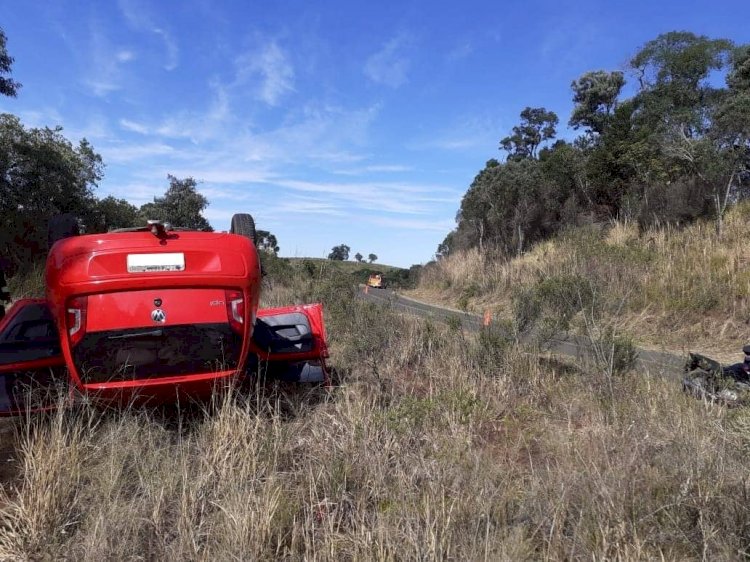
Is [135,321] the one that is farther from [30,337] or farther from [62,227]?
[62,227]

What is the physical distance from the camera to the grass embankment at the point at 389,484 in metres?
2.63

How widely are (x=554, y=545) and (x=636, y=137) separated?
24220mm

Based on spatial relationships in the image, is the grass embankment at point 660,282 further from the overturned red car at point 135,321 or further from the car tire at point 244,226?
the overturned red car at point 135,321

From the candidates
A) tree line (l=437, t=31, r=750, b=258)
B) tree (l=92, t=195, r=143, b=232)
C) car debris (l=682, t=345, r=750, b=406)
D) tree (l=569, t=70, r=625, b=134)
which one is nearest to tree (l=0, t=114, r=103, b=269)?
tree (l=92, t=195, r=143, b=232)

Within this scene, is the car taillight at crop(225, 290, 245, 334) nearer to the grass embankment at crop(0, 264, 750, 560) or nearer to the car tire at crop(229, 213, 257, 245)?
the grass embankment at crop(0, 264, 750, 560)

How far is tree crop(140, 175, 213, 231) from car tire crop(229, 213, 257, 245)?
764 inches

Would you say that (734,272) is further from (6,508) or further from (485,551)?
(6,508)

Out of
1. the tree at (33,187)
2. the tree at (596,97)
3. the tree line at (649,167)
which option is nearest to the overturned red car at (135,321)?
the tree at (33,187)

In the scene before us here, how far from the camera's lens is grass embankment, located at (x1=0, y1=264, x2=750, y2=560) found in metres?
2.63

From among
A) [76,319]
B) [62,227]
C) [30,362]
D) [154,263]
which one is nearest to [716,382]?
[154,263]

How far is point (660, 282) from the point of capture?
14.9 meters

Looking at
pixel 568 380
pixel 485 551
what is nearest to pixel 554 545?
pixel 485 551

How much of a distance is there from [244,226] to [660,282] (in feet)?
43.3

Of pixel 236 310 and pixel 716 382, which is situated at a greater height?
pixel 236 310
